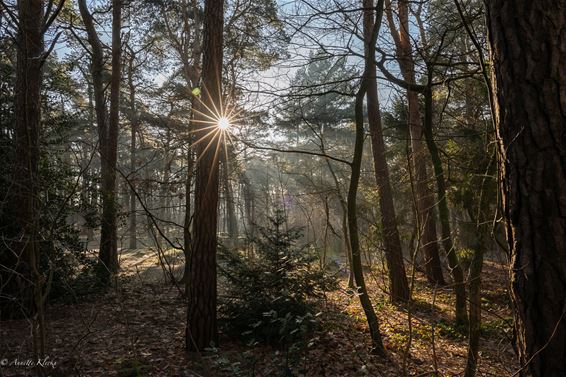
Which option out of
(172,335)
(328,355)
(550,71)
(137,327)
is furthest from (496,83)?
(137,327)

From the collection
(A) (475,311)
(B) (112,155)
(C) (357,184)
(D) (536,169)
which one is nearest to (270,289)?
(C) (357,184)

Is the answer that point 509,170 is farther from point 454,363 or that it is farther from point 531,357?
point 454,363

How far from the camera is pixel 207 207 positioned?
14.6 ft

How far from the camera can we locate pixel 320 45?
160 inches

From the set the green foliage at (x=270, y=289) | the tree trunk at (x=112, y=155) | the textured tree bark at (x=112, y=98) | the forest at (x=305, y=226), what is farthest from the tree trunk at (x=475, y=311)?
the textured tree bark at (x=112, y=98)

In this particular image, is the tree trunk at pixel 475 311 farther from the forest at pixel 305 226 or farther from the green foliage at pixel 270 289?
the green foliage at pixel 270 289

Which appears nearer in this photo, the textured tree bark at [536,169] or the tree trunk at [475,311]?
the textured tree bark at [536,169]

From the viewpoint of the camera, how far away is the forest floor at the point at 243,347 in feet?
11.9

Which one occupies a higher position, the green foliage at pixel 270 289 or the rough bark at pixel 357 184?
the rough bark at pixel 357 184

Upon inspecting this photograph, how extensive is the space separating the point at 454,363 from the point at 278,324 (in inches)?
89.9

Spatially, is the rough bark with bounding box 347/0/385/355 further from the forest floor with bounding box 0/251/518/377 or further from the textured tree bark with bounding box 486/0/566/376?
the textured tree bark with bounding box 486/0/566/376

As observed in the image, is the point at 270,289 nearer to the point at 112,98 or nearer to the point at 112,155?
the point at 112,155

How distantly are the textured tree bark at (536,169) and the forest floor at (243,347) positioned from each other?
1408 millimetres

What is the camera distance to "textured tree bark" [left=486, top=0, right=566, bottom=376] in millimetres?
1269
